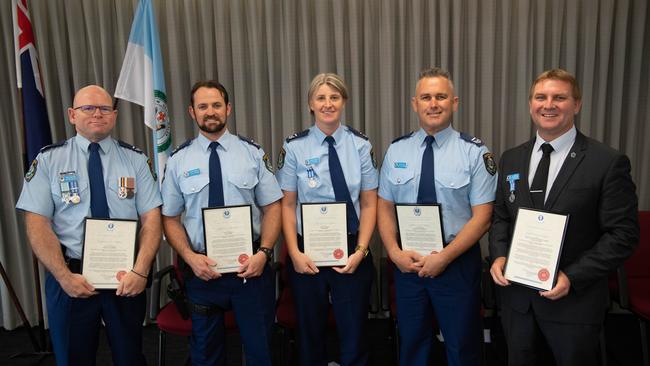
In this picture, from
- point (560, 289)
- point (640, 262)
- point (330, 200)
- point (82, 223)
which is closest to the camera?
point (560, 289)

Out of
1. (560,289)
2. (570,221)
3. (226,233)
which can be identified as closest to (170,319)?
(226,233)

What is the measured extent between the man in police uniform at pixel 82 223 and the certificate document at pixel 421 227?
1397mm

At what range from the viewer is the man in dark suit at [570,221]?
6.07 ft

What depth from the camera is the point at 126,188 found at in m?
2.41

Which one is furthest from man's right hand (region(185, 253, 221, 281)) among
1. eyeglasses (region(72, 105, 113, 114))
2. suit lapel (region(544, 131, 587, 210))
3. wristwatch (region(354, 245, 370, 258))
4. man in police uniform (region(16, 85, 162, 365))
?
suit lapel (region(544, 131, 587, 210))

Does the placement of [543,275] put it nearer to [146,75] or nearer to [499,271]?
[499,271]

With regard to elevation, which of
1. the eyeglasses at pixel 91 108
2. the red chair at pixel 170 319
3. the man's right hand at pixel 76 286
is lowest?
the red chair at pixel 170 319

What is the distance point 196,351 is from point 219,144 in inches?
46.4

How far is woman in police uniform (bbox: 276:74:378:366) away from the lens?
246 cm

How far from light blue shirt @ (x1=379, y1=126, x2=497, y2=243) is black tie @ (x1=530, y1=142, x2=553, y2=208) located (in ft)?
1.18

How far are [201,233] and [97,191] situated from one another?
60 centimetres

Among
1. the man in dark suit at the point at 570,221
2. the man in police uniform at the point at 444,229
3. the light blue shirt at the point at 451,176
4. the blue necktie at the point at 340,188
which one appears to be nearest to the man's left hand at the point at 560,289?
the man in dark suit at the point at 570,221

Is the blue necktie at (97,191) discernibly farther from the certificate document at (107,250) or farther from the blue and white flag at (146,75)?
the blue and white flag at (146,75)

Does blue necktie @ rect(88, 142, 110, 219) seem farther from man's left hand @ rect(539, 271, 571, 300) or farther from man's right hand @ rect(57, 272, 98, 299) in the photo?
man's left hand @ rect(539, 271, 571, 300)
